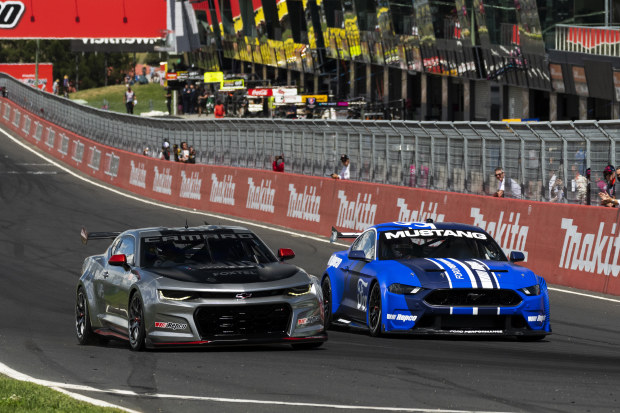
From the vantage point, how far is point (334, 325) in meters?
14.9

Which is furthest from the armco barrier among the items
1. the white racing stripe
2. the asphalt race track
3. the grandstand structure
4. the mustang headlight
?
the grandstand structure

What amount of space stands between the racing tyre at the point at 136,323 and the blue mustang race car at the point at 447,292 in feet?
8.57

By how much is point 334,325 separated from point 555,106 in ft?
101

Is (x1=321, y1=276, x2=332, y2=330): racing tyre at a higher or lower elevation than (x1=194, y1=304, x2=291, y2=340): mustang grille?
lower

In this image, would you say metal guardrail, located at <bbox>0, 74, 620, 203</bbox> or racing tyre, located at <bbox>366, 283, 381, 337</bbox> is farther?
metal guardrail, located at <bbox>0, 74, 620, 203</bbox>

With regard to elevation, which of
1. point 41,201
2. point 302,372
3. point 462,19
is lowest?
point 41,201

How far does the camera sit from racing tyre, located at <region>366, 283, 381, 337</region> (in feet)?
43.9

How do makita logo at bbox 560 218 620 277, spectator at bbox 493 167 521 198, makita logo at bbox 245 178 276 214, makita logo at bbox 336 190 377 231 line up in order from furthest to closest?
1. makita logo at bbox 245 178 276 214
2. makita logo at bbox 336 190 377 231
3. spectator at bbox 493 167 521 198
4. makita logo at bbox 560 218 620 277

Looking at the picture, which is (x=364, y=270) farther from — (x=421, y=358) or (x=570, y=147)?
(x=570, y=147)

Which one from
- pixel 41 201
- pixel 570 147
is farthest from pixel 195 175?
pixel 570 147

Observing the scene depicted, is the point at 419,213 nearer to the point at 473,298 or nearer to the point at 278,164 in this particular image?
the point at 278,164

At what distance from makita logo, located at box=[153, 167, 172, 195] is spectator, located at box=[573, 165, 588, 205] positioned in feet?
70.3

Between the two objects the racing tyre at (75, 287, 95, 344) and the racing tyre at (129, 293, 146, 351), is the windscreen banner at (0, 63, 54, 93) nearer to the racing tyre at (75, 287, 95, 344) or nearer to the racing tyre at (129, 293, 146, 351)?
the racing tyre at (75, 287, 95, 344)

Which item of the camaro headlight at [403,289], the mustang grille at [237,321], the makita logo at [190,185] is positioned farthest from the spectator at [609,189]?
the makita logo at [190,185]
